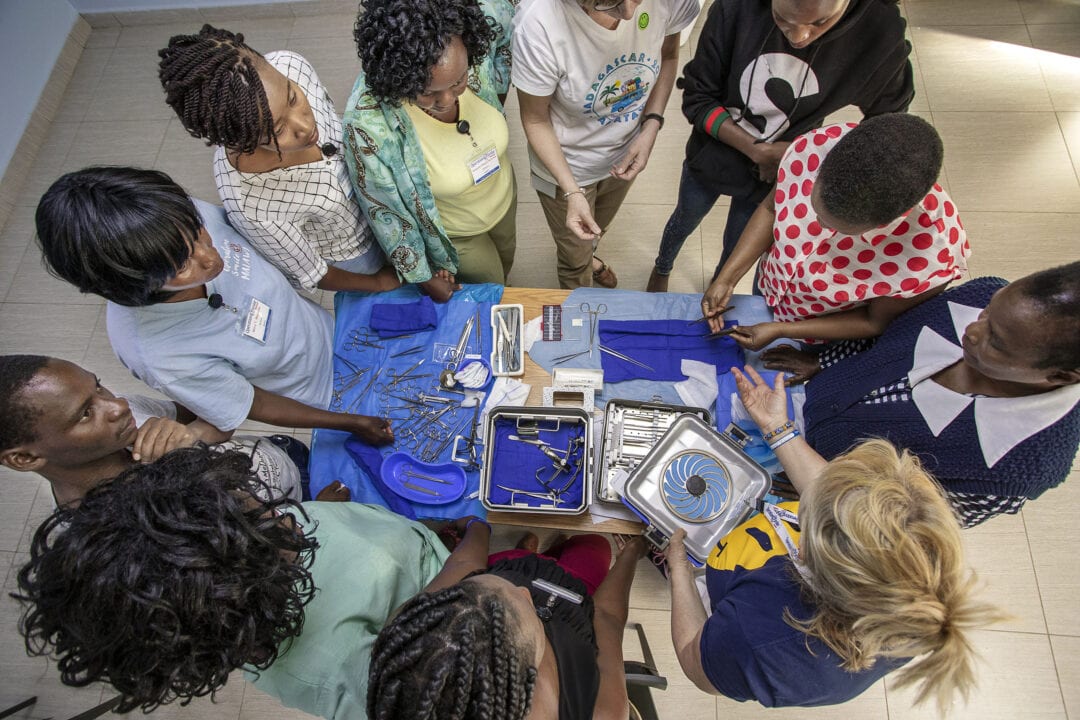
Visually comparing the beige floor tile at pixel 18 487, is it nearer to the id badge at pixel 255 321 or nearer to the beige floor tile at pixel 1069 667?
the id badge at pixel 255 321

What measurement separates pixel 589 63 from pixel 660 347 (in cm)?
102

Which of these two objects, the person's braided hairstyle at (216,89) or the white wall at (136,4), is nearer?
the person's braided hairstyle at (216,89)

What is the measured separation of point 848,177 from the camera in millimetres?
1450

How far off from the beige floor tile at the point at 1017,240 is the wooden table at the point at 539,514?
98.7 inches

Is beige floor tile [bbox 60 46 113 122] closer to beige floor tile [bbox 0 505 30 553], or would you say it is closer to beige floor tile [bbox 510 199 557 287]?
beige floor tile [bbox 0 505 30 553]

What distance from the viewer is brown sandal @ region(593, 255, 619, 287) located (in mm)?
3205

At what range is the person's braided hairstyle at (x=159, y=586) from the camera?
3.76 ft

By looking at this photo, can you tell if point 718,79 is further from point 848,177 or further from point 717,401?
point 717,401

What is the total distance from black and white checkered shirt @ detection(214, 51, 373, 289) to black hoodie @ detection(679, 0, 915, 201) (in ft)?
4.41

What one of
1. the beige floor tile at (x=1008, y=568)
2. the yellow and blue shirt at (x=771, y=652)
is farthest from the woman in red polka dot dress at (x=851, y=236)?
the beige floor tile at (x=1008, y=568)

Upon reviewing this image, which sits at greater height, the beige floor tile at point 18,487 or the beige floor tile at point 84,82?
the beige floor tile at point 84,82

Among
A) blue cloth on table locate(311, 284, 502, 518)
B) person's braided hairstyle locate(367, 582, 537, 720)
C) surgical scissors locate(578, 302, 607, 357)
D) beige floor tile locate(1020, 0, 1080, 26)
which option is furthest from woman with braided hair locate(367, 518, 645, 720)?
beige floor tile locate(1020, 0, 1080, 26)

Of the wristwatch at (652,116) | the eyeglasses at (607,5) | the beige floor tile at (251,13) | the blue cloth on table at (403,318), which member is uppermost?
the eyeglasses at (607,5)

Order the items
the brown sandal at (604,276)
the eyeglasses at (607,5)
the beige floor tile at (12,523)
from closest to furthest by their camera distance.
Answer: the eyeglasses at (607,5) < the beige floor tile at (12,523) < the brown sandal at (604,276)
